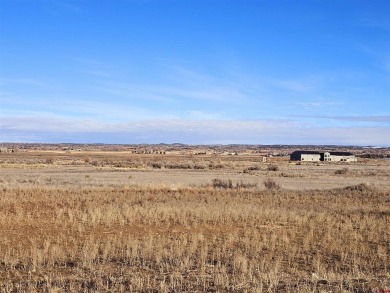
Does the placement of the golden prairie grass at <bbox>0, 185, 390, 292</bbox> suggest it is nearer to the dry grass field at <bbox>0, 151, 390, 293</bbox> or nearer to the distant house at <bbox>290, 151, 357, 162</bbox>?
the dry grass field at <bbox>0, 151, 390, 293</bbox>

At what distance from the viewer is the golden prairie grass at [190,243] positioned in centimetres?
916

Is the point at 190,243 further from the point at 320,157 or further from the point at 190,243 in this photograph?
the point at 320,157

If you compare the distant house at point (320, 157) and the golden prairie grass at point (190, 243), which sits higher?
the distant house at point (320, 157)

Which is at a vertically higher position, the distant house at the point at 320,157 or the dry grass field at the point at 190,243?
the distant house at the point at 320,157

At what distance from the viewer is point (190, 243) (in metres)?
13.9

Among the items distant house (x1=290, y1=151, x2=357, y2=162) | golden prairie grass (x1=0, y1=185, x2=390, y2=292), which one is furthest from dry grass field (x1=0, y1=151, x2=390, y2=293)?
distant house (x1=290, y1=151, x2=357, y2=162)

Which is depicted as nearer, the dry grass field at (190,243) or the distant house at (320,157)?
the dry grass field at (190,243)

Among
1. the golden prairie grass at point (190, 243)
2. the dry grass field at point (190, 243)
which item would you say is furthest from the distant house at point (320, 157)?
the golden prairie grass at point (190, 243)

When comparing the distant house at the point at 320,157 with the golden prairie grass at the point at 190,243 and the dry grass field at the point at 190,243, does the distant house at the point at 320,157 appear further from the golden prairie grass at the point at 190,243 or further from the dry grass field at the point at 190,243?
the golden prairie grass at the point at 190,243

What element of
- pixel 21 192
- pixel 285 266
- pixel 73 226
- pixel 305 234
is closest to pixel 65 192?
pixel 21 192

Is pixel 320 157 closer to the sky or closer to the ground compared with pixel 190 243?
closer to the sky

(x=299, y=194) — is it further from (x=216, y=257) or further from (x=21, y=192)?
(x=216, y=257)

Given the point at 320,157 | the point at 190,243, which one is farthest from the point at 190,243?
the point at 320,157

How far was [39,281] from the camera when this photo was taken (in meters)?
9.21
